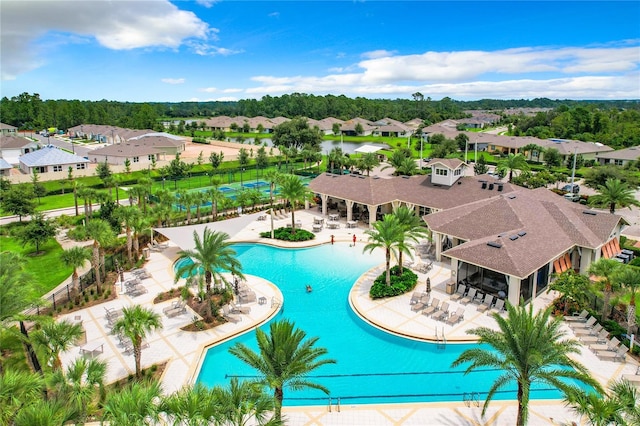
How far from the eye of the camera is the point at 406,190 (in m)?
40.3

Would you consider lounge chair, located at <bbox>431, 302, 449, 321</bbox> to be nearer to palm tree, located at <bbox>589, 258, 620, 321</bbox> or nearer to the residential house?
palm tree, located at <bbox>589, 258, 620, 321</bbox>

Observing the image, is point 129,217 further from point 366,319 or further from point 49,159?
point 49,159

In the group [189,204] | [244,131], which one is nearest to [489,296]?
[189,204]

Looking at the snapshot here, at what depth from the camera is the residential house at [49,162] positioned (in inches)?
2465

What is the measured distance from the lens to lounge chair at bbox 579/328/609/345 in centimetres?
2048

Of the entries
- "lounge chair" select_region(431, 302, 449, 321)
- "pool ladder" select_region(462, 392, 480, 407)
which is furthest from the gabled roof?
"pool ladder" select_region(462, 392, 480, 407)

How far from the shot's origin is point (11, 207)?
38719 millimetres

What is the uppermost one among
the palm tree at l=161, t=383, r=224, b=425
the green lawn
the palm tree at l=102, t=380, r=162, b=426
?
the palm tree at l=102, t=380, r=162, b=426

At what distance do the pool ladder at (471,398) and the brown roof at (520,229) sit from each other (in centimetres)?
824

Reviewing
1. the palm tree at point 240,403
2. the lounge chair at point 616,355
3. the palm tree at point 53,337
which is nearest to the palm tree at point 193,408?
the palm tree at point 240,403

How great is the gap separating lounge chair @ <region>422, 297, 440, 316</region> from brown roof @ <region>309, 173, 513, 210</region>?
13.3 meters

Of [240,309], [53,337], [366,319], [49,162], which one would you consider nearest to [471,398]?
[366,319]

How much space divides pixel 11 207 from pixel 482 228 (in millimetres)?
39932

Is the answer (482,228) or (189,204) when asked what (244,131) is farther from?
(482,228)
